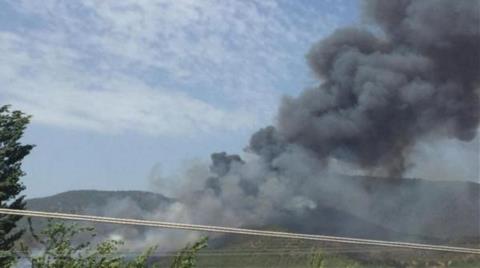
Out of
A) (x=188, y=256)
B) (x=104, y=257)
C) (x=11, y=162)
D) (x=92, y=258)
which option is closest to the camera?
(x=188, y=256)

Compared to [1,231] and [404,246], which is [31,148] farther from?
[404,246]

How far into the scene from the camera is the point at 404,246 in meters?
8.70

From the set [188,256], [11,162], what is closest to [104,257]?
[188,256]

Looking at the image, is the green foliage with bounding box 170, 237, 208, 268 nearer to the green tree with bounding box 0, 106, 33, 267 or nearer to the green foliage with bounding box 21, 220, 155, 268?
the green foliage with bounding box 21, 220, 155, 268

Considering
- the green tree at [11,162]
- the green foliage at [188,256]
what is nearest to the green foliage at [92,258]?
the green foliage at [188,256]

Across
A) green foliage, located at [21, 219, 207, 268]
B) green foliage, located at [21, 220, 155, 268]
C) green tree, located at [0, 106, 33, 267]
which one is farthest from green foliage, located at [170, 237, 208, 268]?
green tree, located at [0, 106, 33, 267]

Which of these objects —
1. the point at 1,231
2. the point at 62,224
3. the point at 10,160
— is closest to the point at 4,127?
the point at 10,160

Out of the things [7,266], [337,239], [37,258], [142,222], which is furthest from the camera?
[37,258]

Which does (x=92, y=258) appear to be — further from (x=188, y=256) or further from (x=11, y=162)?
(x=11, y=162)

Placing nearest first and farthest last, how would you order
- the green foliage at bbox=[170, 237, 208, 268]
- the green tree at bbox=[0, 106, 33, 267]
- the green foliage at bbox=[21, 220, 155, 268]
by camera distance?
the green foliage at bbox=[170, 237, 208, 268], the green foliage at bbox=[21, 220, 155, 268], the green tree at bbox=[0, 106, 33, 267]

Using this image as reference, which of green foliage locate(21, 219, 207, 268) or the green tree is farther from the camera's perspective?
the green tree

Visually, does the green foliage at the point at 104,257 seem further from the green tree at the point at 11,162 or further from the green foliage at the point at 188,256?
the green tree at the point at 11,162

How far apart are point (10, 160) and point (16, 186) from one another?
3.12 metres

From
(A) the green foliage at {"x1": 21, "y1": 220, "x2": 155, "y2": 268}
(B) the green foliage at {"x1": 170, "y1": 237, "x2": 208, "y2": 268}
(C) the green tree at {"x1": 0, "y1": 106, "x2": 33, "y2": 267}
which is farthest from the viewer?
(C) the green tree at {"x1": 0, "y1": 106, "x2": 33, "y2": 267}
